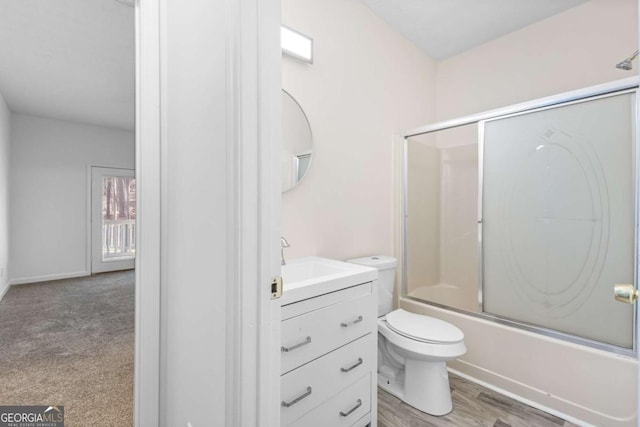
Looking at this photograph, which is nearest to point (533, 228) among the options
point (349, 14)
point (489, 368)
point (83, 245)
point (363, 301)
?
point (489, 368)

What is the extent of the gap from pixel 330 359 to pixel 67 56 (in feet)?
11.7

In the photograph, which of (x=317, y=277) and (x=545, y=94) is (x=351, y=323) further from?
(x=545, y=94)

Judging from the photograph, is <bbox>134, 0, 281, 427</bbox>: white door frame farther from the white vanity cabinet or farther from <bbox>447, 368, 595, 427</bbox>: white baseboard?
<bbox>447, 368, 595, 427</bbox>: white baseboard

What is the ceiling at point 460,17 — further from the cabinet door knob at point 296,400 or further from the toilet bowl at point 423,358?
the cabinet door knob at point 296,400

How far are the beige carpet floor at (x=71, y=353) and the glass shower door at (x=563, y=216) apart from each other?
246 centimetres

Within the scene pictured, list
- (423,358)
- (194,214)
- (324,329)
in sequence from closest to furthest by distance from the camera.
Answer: (194,214) → (324,329) → (423,358)

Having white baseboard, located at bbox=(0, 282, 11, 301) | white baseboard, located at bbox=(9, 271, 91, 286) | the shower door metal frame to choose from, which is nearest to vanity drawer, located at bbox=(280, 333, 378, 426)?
the shower door metal frame

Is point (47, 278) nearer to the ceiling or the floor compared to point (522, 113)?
nearer to the floor

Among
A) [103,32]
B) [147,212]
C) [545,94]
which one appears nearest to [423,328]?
[147,212]

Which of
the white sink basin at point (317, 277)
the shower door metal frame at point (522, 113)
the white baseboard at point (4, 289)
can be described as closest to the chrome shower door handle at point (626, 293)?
the shower door metal frame at point (522, 113)

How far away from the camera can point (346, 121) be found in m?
2.17

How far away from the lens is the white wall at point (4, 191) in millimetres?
3771

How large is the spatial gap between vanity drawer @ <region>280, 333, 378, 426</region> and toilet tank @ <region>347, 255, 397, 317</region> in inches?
22.4

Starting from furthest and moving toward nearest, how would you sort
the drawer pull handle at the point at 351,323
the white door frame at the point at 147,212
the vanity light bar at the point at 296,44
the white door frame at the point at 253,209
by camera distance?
the vanity light bar at the point at 296,44
the drawer pull handle at the point at 351,323
the white door frame at the point at 147,212
the white door frame at the point at 253,209
